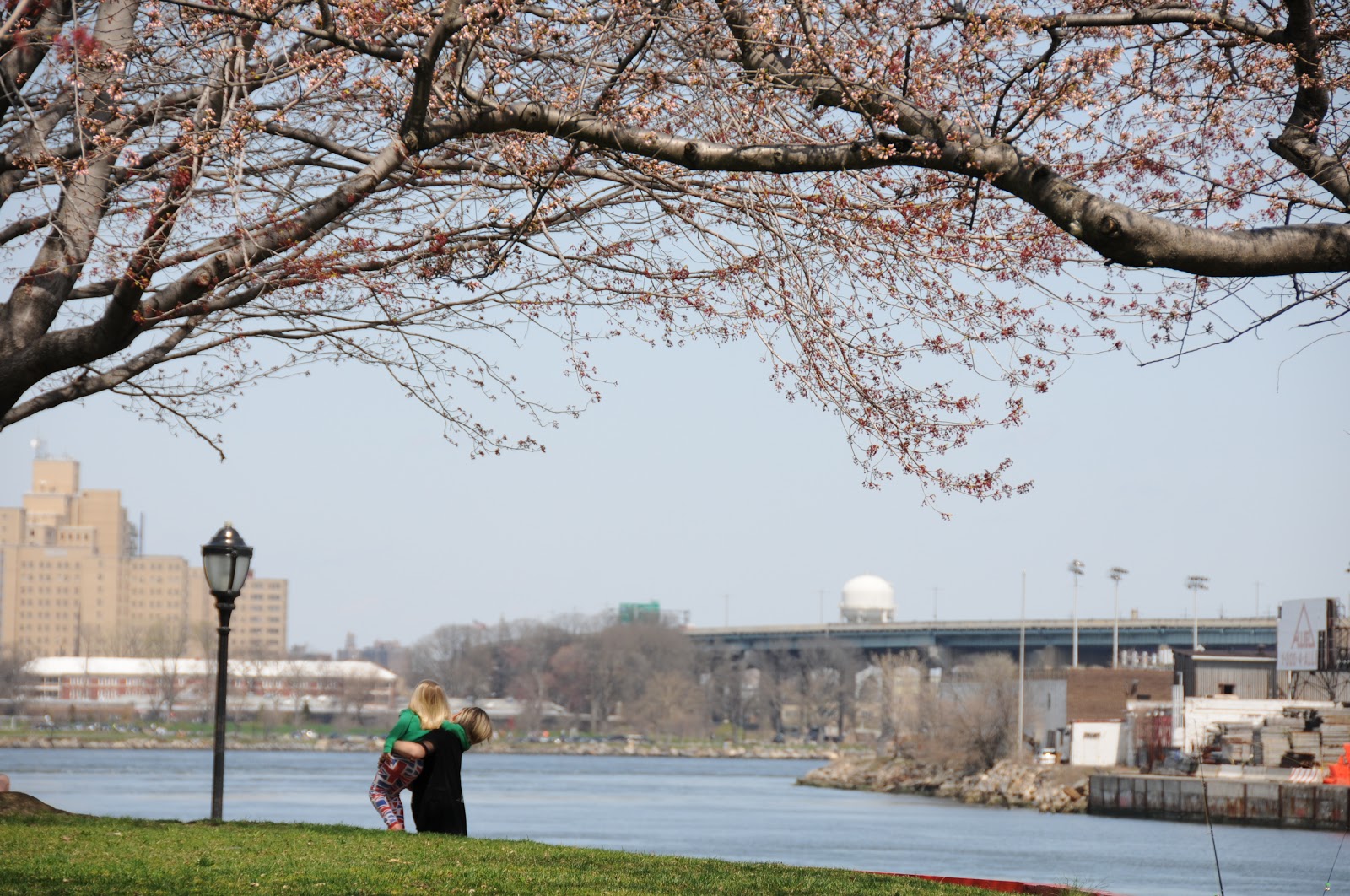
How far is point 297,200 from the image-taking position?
39.5 feet

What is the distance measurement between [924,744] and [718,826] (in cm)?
4445

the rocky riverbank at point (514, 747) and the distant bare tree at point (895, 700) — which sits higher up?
the distant bare tree at point (895, 700)

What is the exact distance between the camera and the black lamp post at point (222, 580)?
50.2 feet

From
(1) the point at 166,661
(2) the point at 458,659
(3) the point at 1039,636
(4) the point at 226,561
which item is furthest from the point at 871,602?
(4) the point at 226,561

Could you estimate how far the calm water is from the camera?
3422 centimetres

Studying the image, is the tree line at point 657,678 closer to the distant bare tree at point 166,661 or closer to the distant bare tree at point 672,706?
the distant bare tree at point 672,706

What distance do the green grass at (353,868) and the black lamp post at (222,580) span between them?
1.98 metres

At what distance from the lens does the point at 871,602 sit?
142 metres

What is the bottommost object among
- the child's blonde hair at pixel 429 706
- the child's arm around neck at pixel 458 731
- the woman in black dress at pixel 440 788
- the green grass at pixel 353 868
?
the green grass at pixel 353 868

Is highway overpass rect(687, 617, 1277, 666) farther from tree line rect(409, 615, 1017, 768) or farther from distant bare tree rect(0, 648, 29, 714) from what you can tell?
distant bare tree rect(0, 648, 29, 714)

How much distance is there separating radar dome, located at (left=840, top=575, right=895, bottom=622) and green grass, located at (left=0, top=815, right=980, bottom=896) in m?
130

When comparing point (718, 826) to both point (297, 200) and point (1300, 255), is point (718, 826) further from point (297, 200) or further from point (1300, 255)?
point (1300, 255)

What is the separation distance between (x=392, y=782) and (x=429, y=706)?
0.79 m

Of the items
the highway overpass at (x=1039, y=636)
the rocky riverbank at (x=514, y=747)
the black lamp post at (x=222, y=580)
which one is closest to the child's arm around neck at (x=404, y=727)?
the black lamp post at (x=222, y=580)
